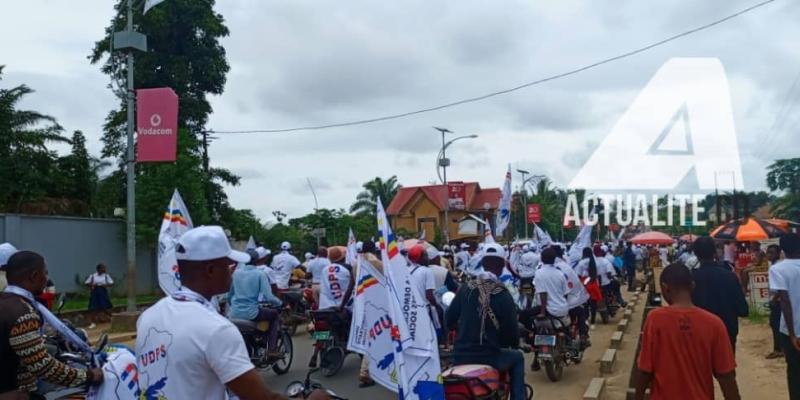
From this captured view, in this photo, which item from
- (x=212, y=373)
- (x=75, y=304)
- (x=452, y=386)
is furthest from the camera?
(x=75, y=304)

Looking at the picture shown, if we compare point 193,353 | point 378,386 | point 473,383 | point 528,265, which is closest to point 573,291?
point 378,386

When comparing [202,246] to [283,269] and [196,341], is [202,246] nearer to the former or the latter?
[196,341]

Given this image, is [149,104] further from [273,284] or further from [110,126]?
[110,126]

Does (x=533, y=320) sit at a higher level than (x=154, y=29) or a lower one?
lower

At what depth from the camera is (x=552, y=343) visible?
881 cm

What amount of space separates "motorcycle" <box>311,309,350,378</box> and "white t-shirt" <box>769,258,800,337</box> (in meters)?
5.61

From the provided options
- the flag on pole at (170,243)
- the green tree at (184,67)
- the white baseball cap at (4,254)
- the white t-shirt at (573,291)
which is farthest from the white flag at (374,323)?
the green tree at (184,67)

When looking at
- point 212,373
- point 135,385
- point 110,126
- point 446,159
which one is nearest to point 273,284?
point 135,385

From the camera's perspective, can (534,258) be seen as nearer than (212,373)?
No

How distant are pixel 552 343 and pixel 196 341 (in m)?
6.92

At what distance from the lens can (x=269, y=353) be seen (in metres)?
9.40

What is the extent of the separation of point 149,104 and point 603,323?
11150 millimetres

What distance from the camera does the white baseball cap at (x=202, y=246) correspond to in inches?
110

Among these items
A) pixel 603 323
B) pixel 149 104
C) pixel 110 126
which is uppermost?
pixel 110 126
